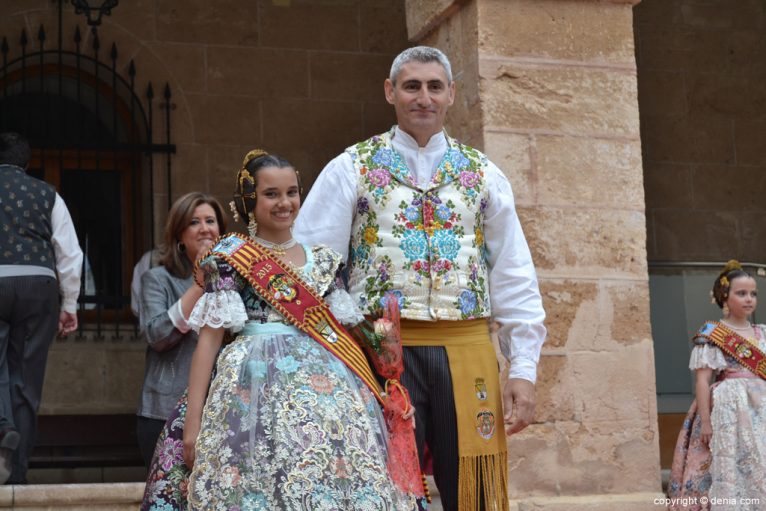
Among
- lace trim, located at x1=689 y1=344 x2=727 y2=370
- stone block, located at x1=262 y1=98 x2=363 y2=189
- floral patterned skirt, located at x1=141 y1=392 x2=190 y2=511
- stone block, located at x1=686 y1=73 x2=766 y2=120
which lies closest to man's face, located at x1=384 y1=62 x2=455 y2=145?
floral patterned skirt, located at x1=141 y1=392 x2=190 y2=511

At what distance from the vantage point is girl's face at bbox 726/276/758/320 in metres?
8.07

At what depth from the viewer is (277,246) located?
3990 mm

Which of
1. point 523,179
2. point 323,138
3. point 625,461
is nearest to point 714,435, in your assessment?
point 625,461

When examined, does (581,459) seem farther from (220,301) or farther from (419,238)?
(220,301)


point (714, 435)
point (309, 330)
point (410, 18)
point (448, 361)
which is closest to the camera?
point (309, 330)

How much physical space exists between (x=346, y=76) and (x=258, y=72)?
642 mm

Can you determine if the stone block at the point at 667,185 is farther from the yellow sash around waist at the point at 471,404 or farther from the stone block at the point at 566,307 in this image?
the yellow sash around waist at the point at 471,404

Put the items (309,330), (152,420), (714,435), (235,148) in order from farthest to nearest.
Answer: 1. (235,148)
2. (714,435)
3. (152,420)
4. (309,330)

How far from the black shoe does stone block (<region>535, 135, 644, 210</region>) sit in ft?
7.84

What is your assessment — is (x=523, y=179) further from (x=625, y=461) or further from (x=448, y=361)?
(x=448, y=361)

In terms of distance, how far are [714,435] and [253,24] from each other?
4.33m

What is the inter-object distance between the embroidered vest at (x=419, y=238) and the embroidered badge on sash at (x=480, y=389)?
0.19 metres

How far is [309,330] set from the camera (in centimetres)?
383

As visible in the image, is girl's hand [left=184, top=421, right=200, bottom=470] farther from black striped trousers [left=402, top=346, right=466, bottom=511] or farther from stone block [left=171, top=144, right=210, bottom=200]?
stone block [left=171, top=144, right=210, bottom=200]
